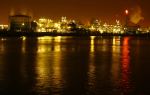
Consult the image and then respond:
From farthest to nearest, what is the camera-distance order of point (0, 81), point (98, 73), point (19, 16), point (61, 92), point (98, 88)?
1. point (19, 16)
2. point (98, 73)
3. point (0, 81)
4. point (98, 88)
5. point (61, 92)

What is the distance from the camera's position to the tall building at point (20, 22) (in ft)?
A: 545

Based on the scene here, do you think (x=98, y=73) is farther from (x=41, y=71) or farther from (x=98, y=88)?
(x=98, y=88)

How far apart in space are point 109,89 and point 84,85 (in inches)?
43.7

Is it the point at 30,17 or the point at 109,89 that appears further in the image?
the point at 30,17

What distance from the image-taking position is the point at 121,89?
13617 mm

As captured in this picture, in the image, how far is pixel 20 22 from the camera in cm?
17062

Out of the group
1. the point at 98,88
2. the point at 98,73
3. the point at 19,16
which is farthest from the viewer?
the point at 19,16

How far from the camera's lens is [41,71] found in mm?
18594

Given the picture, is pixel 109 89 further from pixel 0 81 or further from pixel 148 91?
pixel 0 81

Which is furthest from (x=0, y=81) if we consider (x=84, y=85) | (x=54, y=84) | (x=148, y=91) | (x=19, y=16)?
(x=19, y=16)

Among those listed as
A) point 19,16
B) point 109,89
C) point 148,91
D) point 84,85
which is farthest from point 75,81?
point 19,16

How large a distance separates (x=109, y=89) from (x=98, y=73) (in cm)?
458

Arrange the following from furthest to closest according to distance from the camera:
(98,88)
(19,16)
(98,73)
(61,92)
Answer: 1. (19,16)
2. (98,73)
3. (98,88)
4. (61,92)

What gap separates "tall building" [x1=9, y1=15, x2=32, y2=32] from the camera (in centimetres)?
16600
